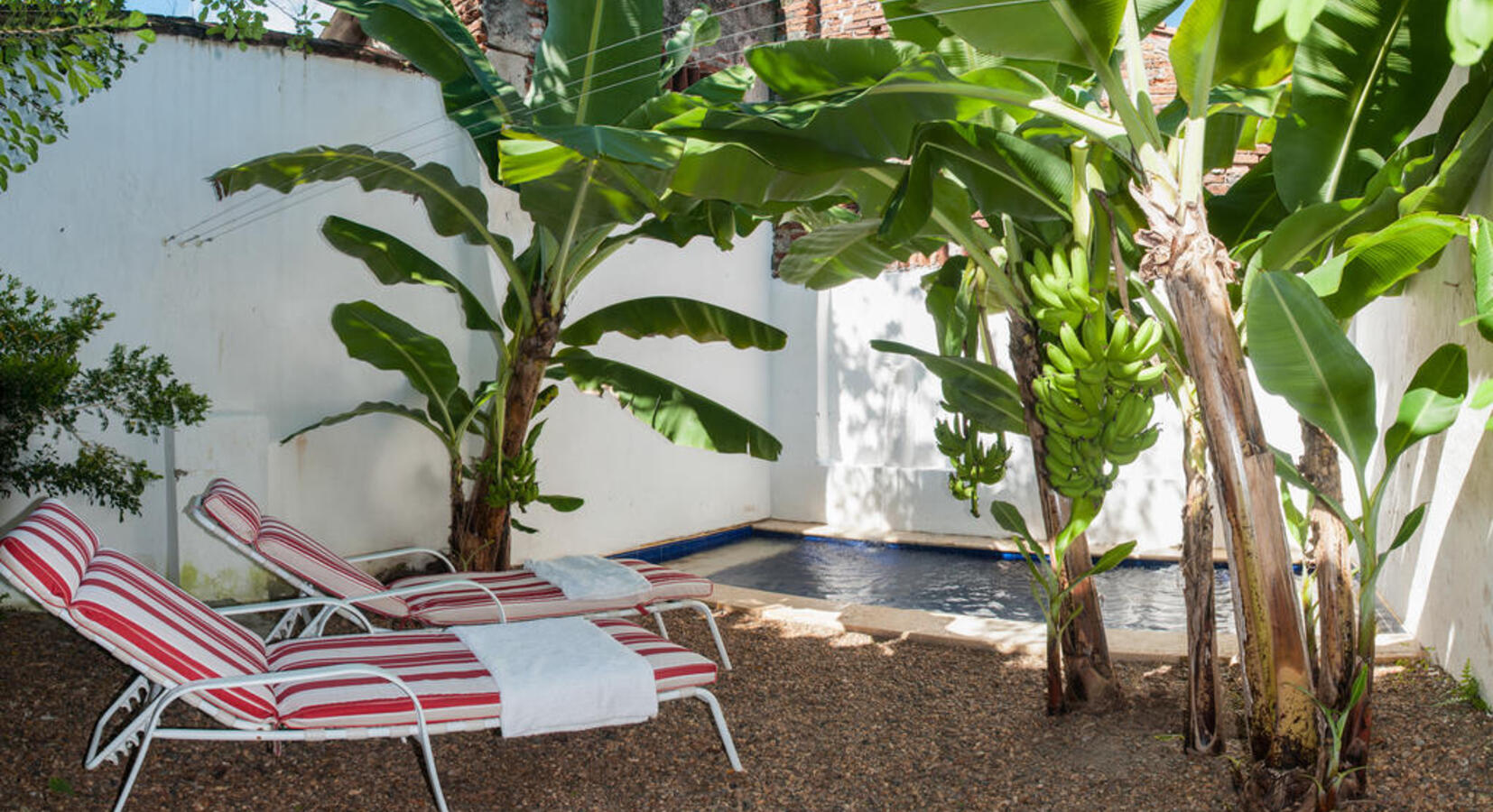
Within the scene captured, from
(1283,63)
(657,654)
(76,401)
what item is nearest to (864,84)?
(1283,63)

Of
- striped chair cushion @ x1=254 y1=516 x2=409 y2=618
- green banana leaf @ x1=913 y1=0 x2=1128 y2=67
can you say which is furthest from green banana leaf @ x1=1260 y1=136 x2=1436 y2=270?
striped chair cushion @ x1=254 y1=516 x2=409 y2=618

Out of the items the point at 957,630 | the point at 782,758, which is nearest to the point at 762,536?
the point at 957,630

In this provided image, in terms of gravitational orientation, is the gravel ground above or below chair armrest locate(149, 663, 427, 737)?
below

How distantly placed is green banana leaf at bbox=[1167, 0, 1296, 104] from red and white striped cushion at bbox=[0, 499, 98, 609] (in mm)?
3322

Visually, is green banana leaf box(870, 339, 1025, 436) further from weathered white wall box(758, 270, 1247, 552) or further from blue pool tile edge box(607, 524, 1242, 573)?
weathered white wall box(758, 270, 1247, 552)

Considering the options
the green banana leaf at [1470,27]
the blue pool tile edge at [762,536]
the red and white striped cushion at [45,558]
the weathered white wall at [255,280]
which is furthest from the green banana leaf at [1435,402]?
the weathered white wall at [255,280]

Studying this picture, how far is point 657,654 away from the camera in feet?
11.9

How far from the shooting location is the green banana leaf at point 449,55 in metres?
5.00

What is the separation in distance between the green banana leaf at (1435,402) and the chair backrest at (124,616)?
3.36 m

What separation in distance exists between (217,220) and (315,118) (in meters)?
0.89

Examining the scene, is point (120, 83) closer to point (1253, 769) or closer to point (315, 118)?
point (315, 118)

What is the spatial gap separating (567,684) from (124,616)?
49.3 inches

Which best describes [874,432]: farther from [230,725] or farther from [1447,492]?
Answer: [230,725]

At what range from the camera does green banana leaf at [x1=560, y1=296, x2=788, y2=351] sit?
600 cm
